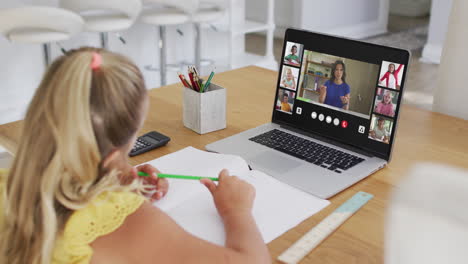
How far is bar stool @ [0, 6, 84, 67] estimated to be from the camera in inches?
102

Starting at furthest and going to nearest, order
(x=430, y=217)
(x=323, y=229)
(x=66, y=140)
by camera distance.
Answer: (x=323, y=229)
(x=66, y=140)
(x=430, y=217)

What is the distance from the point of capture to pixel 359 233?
0.91 m

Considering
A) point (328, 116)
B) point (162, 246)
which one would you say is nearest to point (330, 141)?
point (328, 116)

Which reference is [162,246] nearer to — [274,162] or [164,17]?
[274,162]

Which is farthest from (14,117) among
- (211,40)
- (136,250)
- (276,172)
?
(136,250)

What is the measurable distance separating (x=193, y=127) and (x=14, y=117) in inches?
98.2

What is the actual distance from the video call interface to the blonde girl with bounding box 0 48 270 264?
0.50 metres

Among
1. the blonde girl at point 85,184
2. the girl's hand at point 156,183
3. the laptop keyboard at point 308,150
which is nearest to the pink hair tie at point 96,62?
the blonde girl at point 85,184

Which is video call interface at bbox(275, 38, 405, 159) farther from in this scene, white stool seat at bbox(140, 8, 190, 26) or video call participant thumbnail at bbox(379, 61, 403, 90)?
white stool seat at bbox(140, 8, 190, 26)

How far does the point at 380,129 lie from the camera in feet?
3.76

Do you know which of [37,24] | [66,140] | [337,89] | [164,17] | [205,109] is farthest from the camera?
[164,17]

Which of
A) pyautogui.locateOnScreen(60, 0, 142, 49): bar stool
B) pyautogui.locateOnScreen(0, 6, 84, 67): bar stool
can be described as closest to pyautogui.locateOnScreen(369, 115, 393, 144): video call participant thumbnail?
pyautogui.locateOnScreen(0, 6, 84, 67): bar stool

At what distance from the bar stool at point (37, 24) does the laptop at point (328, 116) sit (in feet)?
5.73

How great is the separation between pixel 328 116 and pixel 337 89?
72 millimetres
